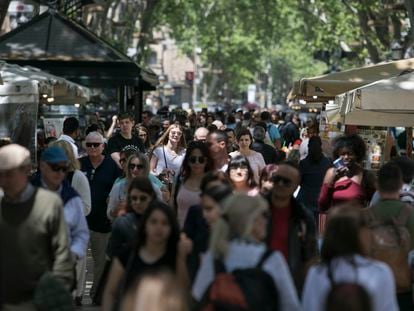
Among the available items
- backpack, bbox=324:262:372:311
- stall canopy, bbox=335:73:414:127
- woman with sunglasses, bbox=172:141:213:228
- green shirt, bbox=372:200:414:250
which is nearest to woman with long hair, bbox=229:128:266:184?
stall canopy, bbox=335:73:414:127


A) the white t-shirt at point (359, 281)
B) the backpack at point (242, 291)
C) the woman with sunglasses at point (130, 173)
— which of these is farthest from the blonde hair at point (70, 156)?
the white t-shirt at point (359, 281)

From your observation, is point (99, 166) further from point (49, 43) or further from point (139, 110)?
point (139, 110)

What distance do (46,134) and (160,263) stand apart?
14.2m

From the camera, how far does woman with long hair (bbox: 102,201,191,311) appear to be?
6.87m

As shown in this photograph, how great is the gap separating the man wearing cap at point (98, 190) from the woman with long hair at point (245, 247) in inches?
201

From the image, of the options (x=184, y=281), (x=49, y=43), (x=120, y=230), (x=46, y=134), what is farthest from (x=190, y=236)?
(x=49, y=43)

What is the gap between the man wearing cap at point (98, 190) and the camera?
11617 millimetres

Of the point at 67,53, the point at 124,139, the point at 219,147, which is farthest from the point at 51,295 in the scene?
the point at 67,53

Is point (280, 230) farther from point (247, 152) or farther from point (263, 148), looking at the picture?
point (263, 148)

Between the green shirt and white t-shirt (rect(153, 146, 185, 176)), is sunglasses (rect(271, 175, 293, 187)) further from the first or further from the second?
white t-shirt (rect(153, 146, 185, 176))

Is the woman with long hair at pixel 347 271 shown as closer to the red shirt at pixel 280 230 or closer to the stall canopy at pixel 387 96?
the red shirt at pixel 280 230

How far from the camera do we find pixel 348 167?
1055 cm

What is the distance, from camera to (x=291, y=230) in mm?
7758

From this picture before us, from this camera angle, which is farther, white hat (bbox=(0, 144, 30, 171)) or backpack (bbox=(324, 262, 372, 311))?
white hat (bbox=(0, 144, 30, 171))
